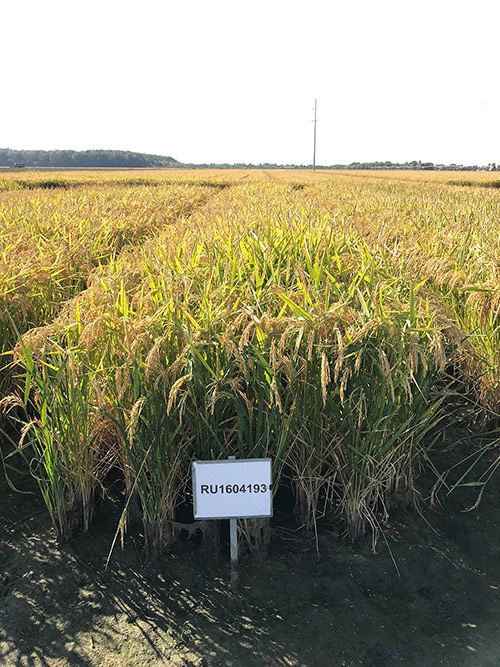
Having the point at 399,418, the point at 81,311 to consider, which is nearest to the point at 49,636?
the point at 81,311

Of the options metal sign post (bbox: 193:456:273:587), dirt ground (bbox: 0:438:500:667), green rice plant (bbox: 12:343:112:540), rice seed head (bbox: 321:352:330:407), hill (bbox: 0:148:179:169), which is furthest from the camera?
hill (bbox: 0:148:179:169)

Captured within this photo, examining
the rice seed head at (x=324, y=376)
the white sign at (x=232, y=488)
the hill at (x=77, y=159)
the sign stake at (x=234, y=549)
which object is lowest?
the sign stake at (x=234, y=549)

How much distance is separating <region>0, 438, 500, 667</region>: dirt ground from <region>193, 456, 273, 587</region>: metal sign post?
0.32 meters

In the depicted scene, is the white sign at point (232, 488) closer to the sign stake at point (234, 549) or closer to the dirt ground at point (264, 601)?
the sign stake at point (234, 549)

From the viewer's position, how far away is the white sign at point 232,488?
168cm

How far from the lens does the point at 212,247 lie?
2.93 meters

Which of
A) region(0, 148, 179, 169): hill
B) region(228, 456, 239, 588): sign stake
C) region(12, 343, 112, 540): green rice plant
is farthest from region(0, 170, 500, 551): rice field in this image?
region(0, 148, 179, 169): hill

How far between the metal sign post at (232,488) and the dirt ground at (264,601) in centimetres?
32

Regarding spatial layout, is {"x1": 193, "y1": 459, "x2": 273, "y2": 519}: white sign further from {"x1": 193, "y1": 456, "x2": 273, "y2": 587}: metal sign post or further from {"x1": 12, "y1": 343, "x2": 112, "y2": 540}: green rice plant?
{"x1": 12, "y1": 343, "x2": 112, "y2": 540}: green rice plant

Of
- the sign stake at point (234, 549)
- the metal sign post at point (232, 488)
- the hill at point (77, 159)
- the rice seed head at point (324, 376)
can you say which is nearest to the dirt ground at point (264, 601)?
the sign stake at point (234, 549)

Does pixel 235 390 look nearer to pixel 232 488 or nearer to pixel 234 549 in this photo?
pixel 232 488

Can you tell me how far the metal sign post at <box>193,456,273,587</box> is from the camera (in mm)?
1675

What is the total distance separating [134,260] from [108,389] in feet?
6.02

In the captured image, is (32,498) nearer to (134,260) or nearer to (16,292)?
(16,292)
